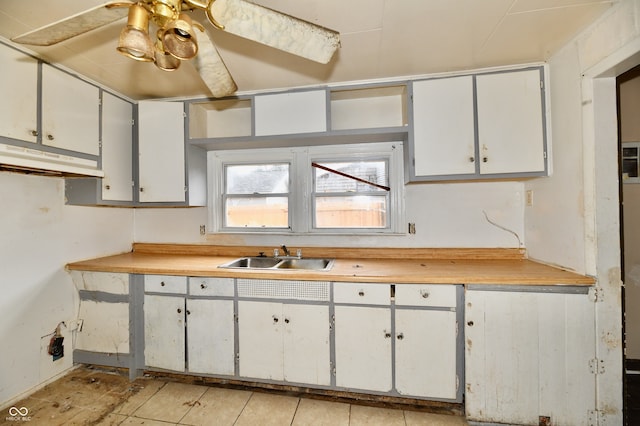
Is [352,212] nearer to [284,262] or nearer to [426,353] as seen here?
[284,262]

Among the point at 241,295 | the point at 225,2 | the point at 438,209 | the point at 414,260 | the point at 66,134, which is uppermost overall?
the point at 225,2

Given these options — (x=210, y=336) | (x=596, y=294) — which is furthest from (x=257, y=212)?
(x=596, y=294)

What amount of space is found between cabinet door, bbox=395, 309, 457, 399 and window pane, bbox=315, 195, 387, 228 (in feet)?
2.96

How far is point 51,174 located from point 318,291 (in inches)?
Result: 88.7

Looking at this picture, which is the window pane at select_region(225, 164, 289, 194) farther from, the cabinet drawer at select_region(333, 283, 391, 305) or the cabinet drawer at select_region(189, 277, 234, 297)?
the cabinet drawer at select_region(333, 283, 391, 305)

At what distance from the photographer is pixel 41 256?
2.02 m

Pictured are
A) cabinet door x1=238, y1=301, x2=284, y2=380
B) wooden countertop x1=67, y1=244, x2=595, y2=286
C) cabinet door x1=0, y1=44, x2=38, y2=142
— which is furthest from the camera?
cabinet door x1=238, y1=301, x2=284, y2=380

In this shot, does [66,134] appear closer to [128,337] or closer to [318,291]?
[128,337]

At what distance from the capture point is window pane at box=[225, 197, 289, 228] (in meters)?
2.57

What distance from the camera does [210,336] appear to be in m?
1.99

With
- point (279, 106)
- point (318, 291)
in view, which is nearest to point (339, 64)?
point (279, 106)

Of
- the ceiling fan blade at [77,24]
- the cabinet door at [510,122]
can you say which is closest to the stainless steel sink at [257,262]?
the ceiling fan blade at [77,24]

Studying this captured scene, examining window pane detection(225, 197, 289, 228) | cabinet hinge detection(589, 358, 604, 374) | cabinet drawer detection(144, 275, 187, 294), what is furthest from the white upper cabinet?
cabinet hinge detection(589, 358, 604, 374)

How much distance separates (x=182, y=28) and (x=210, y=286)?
5.45 ft
